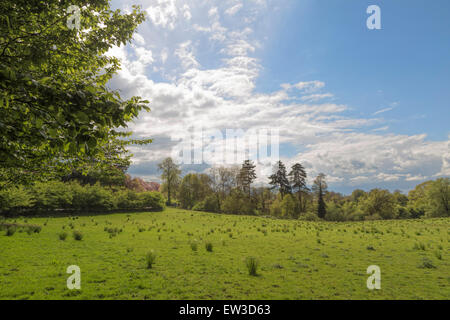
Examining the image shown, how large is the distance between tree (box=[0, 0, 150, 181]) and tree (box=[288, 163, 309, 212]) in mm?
57191

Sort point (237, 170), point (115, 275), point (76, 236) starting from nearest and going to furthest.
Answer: point (115, 275) < point (76, 236) < point (237, 170)

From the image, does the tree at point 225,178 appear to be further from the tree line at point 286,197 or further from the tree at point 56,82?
the tree at point 56,82

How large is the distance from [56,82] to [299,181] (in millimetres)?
60790

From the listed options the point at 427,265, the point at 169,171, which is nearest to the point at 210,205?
the point at 169,171

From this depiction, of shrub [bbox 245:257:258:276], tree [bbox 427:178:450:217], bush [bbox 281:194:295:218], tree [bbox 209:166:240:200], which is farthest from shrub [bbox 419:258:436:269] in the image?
tree [bbox 209:166:240:200]

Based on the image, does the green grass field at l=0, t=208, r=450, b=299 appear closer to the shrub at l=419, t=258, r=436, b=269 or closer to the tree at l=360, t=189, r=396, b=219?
the shrub at l=419, t=258, r=436, b=269

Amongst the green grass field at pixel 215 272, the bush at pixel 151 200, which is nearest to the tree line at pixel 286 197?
the bush at pixel 151 200

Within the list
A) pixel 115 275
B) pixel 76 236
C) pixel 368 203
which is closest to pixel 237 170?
pixel 368 203

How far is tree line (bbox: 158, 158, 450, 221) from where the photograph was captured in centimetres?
4806

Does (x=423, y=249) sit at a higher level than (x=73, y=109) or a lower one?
lower
